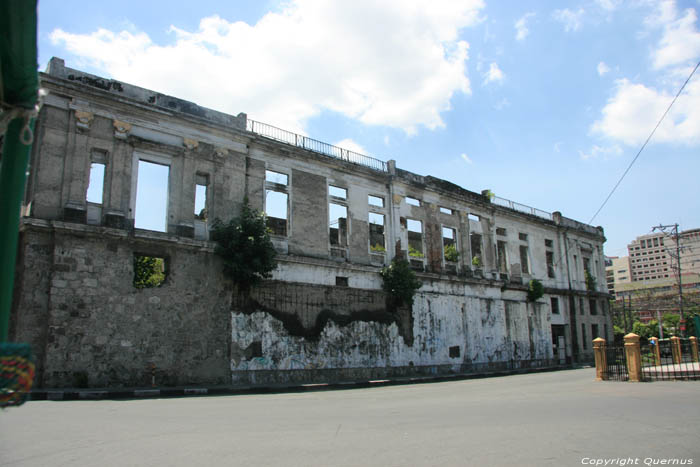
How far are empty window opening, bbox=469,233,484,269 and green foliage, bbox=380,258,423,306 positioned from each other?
702cm

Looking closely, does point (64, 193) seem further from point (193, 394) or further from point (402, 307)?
point (402, 307)

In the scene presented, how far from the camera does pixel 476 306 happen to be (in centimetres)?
2702

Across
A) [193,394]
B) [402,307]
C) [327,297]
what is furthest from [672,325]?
[193,394]

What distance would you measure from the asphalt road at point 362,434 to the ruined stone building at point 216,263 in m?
5.60

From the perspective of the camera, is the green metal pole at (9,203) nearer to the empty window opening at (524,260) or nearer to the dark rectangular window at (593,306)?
the empty window opening at (524,260)

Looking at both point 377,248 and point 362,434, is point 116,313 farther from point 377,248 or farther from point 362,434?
point 377,248

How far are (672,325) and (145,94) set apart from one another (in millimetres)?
67300

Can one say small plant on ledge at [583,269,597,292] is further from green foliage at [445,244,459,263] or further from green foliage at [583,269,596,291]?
green foliage at [445,244,459,263]

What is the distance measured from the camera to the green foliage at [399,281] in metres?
22.2

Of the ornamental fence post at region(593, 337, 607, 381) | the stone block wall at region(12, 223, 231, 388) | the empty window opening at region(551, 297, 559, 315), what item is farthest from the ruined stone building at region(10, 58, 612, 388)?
the ornamental fence post at region(593, 337, 607, 381)

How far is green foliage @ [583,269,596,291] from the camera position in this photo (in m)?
36.0

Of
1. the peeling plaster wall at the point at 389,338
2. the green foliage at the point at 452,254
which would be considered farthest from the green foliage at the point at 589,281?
the green foliage at the point at 452,254

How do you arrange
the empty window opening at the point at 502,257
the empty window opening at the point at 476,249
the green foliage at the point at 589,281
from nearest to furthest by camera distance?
1. the empty window opening at the point at 476,249
2. the empty window opening at the point at 502,257
3. the green foliage at the point at 589,281

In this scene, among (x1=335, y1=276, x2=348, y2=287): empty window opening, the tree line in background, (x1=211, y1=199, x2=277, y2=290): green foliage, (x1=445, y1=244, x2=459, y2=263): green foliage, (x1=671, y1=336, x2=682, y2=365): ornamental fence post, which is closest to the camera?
(x1=211, y1=199, x2=277, y2=290): green foliage
